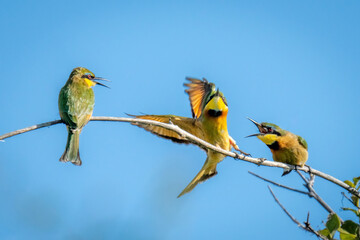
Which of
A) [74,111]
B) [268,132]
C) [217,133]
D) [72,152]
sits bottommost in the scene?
[72,152]

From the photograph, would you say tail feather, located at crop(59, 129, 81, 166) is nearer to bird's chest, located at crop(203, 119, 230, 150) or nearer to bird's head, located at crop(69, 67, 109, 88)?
bird's head, located at crop(69, 67, 109, 88)

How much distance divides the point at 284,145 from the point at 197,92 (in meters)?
1.05

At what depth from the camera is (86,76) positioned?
3.47 metres

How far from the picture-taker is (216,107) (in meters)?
3.53

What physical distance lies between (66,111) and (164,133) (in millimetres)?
1109

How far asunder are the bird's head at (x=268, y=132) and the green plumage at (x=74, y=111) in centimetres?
125

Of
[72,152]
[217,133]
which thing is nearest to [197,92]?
[217,133]

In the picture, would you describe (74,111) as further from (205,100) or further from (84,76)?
(205,100)

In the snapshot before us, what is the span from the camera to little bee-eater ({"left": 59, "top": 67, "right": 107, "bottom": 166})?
2.92m

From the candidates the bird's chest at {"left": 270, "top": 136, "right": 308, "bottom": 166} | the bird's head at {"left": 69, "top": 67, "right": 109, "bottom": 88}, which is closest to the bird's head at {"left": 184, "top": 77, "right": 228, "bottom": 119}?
the bird's chest at {"left": 270, "top": 136, "right": 308, "bottom": 166}

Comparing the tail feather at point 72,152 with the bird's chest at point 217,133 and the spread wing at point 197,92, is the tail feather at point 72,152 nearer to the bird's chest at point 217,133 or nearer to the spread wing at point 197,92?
the bird's chest at point 217,133

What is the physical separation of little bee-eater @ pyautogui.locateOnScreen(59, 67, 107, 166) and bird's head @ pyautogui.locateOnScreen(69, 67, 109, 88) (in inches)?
1.7

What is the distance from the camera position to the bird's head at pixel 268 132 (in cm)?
333

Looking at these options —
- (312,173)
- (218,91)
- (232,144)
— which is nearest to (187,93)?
(218,91)
